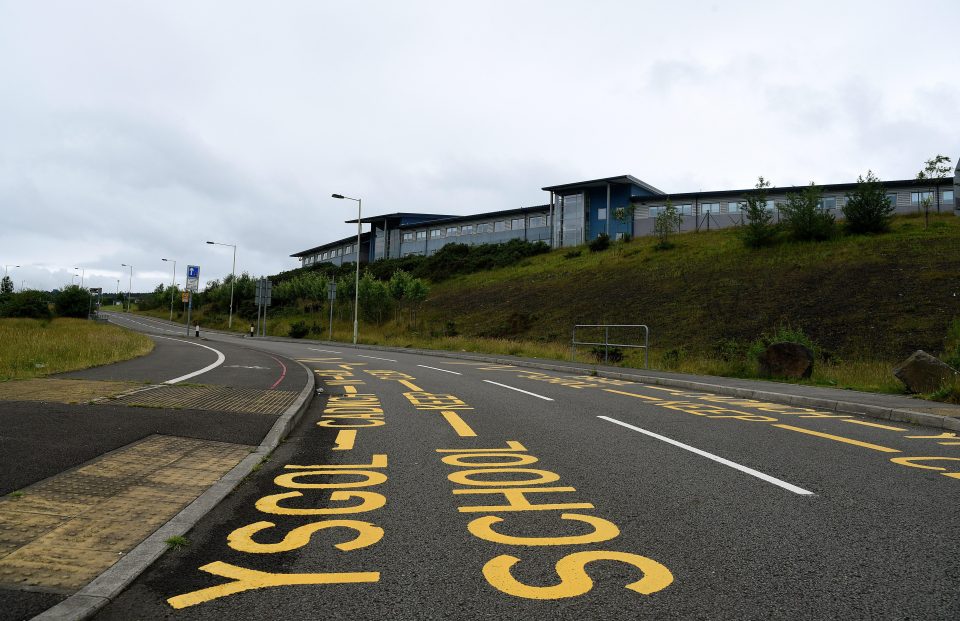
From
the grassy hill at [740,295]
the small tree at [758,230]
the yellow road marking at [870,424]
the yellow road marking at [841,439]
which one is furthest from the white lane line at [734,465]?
the small tree at [758,230]

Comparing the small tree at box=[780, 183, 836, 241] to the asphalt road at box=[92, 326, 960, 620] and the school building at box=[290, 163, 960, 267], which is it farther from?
the asphalt road at box=[92, 326, 960, 620]

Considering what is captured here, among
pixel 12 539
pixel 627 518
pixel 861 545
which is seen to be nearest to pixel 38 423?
pixel 12 539

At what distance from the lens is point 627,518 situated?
4.16 metres

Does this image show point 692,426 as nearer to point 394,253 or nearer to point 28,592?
point 28,592

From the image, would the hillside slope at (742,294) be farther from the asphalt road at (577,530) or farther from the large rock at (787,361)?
the asphalt road at (577,530)

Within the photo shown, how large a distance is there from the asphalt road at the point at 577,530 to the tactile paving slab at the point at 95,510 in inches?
13.1

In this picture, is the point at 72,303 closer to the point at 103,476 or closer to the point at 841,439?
the point at 103,476

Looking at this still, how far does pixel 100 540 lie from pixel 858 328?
1108 inches

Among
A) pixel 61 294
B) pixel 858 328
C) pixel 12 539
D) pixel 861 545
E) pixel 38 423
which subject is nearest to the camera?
pixel 12 539

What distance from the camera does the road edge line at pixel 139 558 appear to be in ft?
8.66

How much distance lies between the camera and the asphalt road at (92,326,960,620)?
2863 millimetres

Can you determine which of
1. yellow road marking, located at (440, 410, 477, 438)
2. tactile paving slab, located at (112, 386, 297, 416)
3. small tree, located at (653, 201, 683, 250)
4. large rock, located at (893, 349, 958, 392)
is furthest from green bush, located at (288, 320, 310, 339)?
large rock, located at (893, 349, 958, 392)

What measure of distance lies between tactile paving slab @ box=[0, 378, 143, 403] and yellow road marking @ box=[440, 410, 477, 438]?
16.7 feet

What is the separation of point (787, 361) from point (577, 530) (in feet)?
44.2
